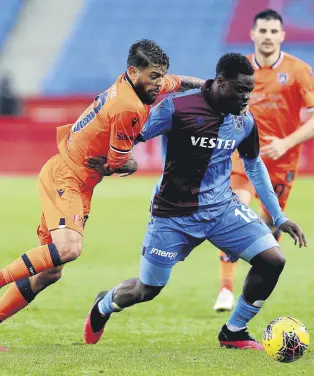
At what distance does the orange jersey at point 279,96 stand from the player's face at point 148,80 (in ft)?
9.60

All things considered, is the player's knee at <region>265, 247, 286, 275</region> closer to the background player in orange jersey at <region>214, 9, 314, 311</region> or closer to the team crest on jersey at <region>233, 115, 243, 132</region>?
the team crest on jersey at <region>233, 115, 243, 132</region>

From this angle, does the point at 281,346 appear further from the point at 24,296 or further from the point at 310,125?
the point at 310,125

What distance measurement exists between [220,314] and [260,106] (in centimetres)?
206

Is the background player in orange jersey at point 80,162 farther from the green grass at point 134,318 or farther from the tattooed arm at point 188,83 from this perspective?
the green grass at point 134,318

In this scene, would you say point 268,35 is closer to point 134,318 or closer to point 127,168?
point 134,318

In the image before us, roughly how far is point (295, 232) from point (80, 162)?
61.9 inches

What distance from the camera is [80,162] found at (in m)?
6.66

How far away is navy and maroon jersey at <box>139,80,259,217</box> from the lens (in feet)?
21.2

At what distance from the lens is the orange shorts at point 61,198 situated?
6496 mm

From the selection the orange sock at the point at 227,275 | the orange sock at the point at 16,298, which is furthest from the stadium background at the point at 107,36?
the orange sock at the point at 16,298

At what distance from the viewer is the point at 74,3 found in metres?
33.4

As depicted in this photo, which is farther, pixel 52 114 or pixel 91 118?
pixel 52 114

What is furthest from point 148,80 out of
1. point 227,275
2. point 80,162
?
point 227,275

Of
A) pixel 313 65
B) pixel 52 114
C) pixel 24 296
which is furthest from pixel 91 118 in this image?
pixel 313 65
